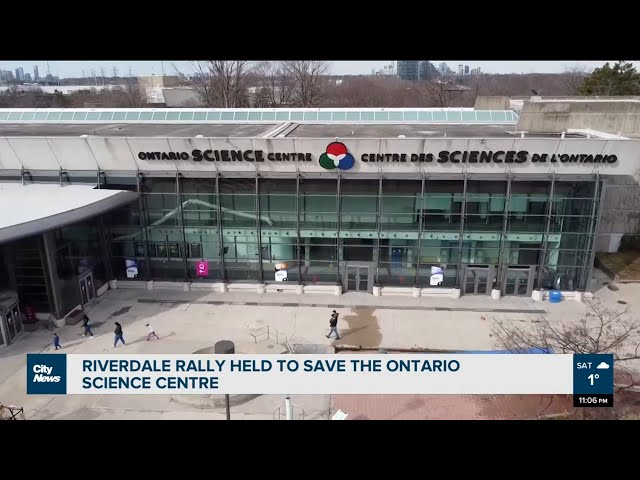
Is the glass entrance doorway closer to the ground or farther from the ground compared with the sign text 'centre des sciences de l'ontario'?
closer to the ground

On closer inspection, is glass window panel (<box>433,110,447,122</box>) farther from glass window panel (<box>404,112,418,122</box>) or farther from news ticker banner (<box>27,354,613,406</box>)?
news ticker banner (<box>27,354,613,406</box>)

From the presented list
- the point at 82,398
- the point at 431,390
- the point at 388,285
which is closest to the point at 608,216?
the point at 388,285

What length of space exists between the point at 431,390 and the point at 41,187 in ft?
71.7

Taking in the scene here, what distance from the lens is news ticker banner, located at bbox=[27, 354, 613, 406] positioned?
1266 cm

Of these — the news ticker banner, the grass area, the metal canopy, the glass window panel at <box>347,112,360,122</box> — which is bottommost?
the grass area

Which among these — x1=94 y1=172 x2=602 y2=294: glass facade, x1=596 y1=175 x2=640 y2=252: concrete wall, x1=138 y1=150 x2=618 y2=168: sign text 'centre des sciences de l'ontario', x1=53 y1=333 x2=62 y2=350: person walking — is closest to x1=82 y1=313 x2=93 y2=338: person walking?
x1=53 y1=333 x2=62 y2=350: person walking

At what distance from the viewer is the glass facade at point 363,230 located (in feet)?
82.2

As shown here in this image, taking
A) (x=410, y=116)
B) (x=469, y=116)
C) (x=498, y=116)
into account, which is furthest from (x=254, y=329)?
(x=498, y=116)

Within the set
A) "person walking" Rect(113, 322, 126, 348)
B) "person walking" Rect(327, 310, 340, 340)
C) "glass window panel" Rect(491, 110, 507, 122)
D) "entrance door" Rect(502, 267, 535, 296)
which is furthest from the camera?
"glass window panel" Rect(491, 110, 507, 122)

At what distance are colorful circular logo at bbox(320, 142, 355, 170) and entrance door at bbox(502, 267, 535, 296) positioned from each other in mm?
10037

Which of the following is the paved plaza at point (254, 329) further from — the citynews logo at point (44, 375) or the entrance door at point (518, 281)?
the citynews logo at point (44, 375)

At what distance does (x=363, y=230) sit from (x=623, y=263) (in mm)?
16580

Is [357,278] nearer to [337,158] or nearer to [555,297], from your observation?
[337,158]

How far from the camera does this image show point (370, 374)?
1294 cm
